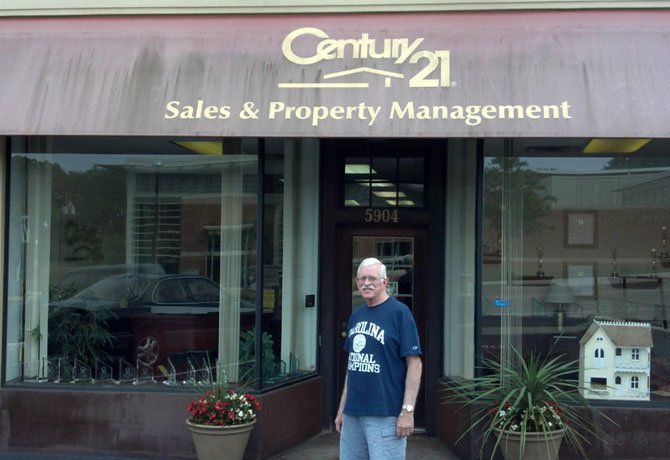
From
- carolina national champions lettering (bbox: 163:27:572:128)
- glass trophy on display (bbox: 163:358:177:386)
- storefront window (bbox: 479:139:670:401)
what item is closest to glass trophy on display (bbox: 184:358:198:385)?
glass trophy on display (bbox: 163:358:177:386)

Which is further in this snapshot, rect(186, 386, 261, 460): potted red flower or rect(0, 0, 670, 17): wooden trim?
rect(0, 0, 670, 17): wooden trim

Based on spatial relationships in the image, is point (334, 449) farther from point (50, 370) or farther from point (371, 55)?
point (371, 55)

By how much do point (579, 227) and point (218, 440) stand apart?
3.96 metres

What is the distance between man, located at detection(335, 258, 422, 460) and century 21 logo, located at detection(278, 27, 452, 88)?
2159mm

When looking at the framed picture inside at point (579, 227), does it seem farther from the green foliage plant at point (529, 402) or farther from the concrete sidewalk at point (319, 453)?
the concrete sidewalk at point (319, 453)

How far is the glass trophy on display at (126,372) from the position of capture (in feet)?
22.8

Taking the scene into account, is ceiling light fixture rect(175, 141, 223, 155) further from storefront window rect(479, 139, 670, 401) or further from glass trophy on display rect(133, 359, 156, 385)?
storefront window rect(479, 139, 670, 401)

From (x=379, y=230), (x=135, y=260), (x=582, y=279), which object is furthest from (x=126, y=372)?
(x=582, y=279)

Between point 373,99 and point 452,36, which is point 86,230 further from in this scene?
point 452,36

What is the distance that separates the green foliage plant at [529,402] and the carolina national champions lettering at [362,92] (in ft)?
6.95

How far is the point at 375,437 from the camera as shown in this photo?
177 inches

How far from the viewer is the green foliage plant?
18.7 ft

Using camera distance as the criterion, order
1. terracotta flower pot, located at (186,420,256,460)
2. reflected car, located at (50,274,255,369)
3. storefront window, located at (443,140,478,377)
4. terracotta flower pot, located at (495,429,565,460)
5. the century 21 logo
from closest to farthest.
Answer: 1. terracotta flower pot, located at (495,429,565,460)
2. terracotta flower pot, located at (186,420,256,460)
3. the century 21 logo
4. storefront window, located at (443,140,478,377)
5. reflected car, located at (50,274,255,369)

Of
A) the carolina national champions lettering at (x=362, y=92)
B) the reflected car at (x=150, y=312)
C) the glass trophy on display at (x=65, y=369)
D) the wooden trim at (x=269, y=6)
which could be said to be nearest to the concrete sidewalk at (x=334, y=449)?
the reflected car at (x=150, y=312)
